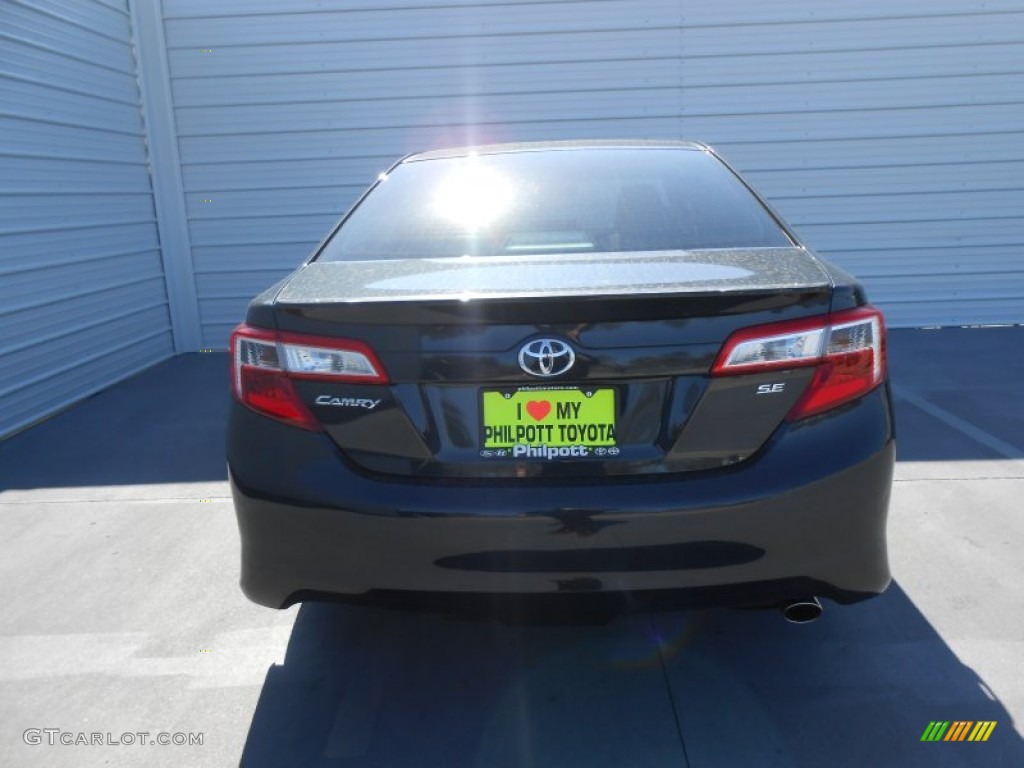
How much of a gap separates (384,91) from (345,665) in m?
5.66

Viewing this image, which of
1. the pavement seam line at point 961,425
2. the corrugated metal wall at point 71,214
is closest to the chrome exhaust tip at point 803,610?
the pavement seam line at point 961,425

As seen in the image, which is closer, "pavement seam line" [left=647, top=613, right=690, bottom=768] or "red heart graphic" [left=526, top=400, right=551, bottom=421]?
"red heart graphic" [left=526, top=400, right=551, bottom=421]

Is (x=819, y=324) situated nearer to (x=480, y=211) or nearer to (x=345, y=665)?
(x=480, y=211)

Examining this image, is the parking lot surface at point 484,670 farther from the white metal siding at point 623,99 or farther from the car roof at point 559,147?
the white metal siding at point 623,99

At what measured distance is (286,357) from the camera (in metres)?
1.99

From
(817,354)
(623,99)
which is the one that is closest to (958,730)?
(817,354)

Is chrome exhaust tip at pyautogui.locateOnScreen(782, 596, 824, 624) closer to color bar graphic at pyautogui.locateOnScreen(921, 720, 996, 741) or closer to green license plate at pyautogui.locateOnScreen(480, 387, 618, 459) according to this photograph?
color bar graphic at pyautogui.locateOnScreen(921, 720, 996, 741)

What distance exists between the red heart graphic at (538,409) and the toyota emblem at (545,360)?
0.07 meters

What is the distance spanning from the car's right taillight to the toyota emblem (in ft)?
1.12

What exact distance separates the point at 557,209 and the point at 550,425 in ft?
3.22

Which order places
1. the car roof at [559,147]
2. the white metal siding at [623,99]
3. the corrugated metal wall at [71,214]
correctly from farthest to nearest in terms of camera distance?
the white metal siding at [623,99] < the corrugated metal wall at [71,214] < the car roof at [559,147]

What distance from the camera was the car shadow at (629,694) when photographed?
2.08 metres

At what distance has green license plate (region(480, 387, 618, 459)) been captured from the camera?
6.11ft

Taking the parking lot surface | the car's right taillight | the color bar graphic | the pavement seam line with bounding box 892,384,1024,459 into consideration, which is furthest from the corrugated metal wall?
the pavement seam line with bounding box 892,384,1024,459
